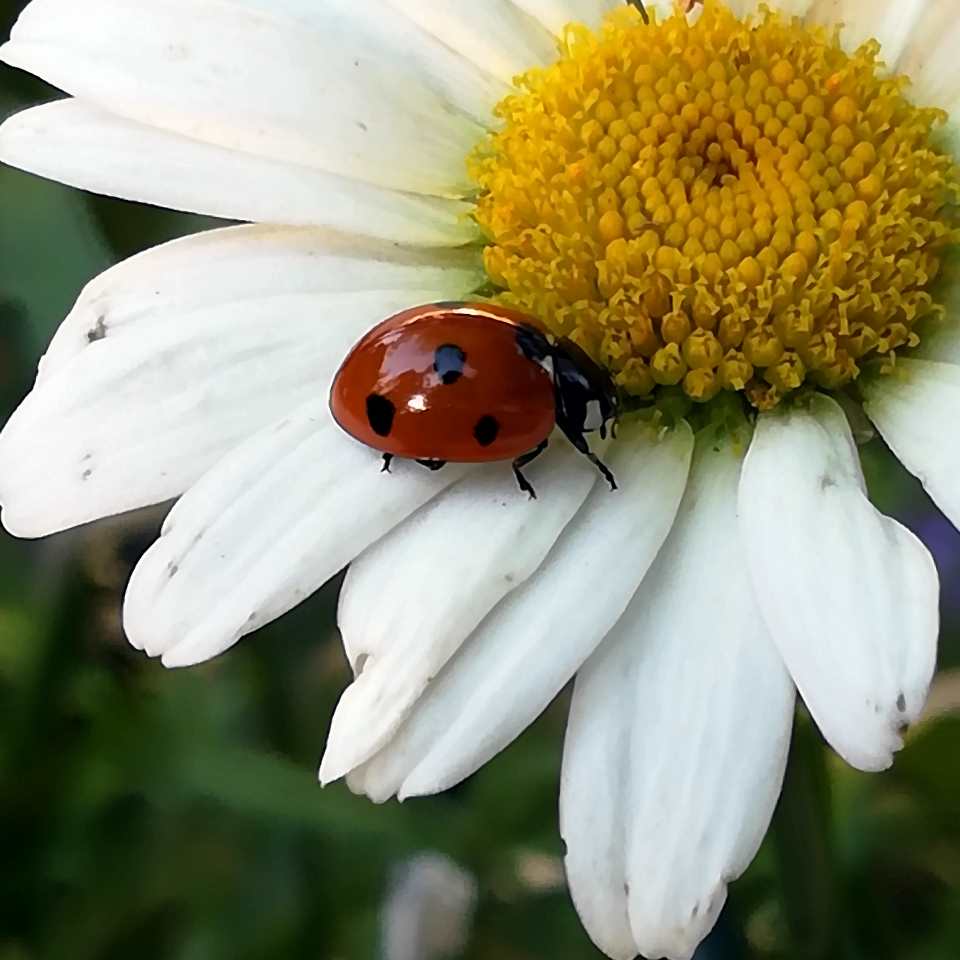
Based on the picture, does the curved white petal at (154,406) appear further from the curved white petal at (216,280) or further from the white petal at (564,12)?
the white petal at (564,12)

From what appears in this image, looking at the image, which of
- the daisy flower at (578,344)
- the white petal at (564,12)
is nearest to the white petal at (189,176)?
the daisy flower at (578,344)

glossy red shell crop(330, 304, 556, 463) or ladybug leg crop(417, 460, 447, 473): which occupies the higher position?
glossy red shell crop(330, 304, 556, 463)

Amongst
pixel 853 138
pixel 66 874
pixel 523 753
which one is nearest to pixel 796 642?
pixel 853 138

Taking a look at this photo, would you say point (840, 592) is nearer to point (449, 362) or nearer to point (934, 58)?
point (449, 362)

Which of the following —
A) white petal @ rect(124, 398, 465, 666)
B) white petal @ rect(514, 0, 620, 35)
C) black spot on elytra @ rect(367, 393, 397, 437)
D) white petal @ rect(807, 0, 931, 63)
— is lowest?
white petal @ rect(124, 398, 465, 666)

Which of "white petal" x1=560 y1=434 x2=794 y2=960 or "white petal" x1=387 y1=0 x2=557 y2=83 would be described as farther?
"white petal" x1=387 y1=0 x2=557 y2=83

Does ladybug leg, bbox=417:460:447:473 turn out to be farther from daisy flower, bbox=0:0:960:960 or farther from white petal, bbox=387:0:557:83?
white petal, bbox=387:0:557:83

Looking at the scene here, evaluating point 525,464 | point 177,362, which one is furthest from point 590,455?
point 177,362

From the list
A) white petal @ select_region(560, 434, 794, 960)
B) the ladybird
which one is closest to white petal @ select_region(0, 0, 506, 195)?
the ladybird
